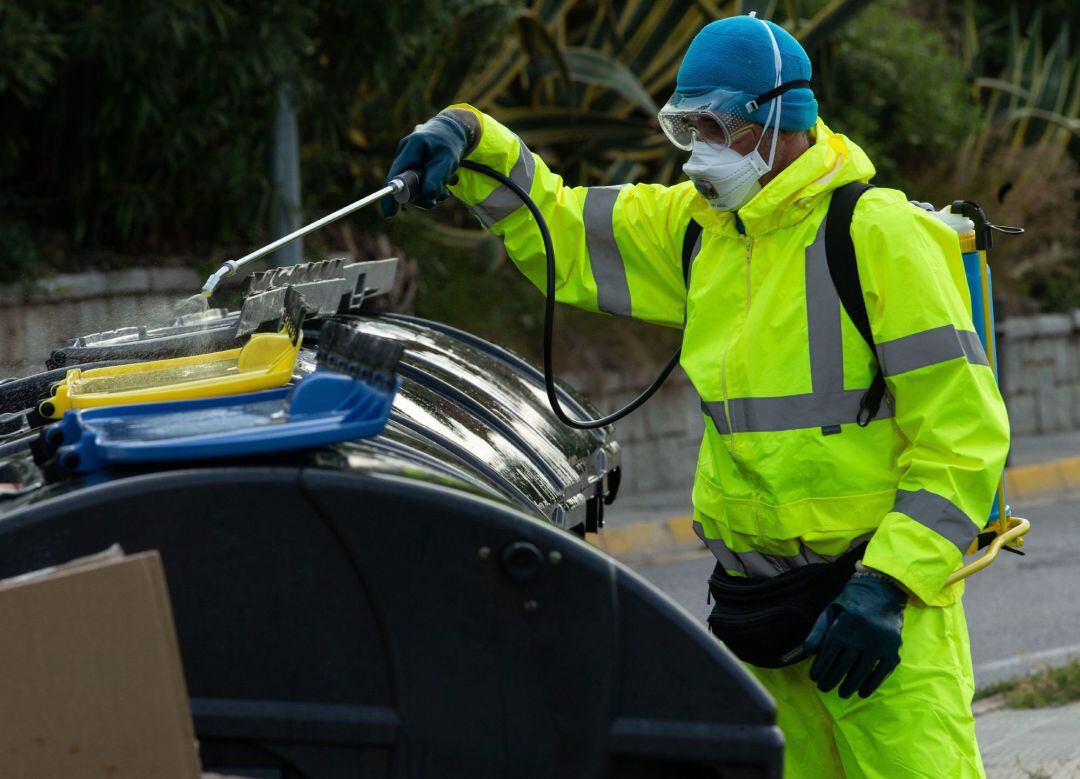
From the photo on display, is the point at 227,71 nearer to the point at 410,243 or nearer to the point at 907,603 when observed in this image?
the point at 410,243

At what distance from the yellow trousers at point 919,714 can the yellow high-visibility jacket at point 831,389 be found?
0.07 m

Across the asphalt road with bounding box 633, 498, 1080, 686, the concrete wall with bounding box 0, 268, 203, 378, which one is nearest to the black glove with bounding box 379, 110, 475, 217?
the asphalt road with bounding box 633, 498, 1080, 686

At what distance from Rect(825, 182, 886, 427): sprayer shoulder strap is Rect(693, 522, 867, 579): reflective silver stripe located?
0.25 m

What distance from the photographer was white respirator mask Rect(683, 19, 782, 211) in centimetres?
292

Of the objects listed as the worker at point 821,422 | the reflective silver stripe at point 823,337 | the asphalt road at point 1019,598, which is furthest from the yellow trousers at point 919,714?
the asphalt road at point 1019,598

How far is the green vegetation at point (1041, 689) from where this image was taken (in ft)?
16.6

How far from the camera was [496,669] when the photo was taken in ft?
6.13

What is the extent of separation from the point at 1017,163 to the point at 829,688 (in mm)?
10616

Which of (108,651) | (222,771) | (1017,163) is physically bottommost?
(1017,163)

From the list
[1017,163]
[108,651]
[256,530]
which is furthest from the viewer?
[1017,163]

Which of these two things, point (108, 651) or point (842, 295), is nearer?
point (108, 651)

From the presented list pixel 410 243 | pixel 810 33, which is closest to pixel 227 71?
pixel 410 243

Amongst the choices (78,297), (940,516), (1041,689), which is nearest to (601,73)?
(78,297)

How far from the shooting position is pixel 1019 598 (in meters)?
7.07
